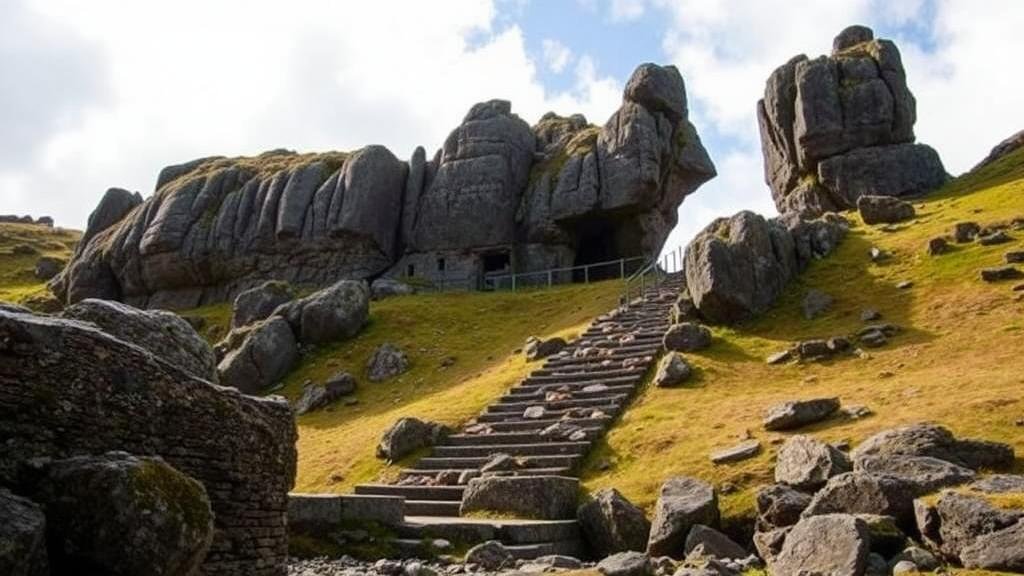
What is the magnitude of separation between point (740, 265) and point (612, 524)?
2093cm

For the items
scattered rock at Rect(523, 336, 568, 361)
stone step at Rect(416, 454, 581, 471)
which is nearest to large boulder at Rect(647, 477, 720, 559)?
stone step at Rect(416, 454, 581, 471)

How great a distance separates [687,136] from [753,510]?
51.6 meters

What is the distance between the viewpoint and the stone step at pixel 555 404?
1298 inches

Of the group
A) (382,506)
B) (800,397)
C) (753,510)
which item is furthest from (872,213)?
(382,506)

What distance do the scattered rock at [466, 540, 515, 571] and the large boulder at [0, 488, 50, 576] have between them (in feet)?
36.4

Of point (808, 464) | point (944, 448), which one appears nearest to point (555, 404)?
point (808, 464)

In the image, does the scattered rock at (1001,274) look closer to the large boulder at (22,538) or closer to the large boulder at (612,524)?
the large boulder at (612,524)

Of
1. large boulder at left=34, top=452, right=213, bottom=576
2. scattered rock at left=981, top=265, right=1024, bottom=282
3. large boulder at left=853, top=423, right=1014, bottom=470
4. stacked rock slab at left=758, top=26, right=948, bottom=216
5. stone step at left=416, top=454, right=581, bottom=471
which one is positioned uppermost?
stacked rock slab at left=758, top=26, right=948, bottom=216

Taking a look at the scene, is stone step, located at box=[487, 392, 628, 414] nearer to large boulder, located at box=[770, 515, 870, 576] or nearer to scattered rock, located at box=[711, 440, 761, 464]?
scattered rock, located at box=[711, 440, 761, 464]

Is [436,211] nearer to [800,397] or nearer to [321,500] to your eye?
[800,397]

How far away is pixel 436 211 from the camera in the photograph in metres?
68.4

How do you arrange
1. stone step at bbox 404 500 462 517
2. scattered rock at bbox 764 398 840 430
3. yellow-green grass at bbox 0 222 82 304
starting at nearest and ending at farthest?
scattered rock at bbox 764 398 840 430, stone step at bbox 404 500 462 517, yellow-green grass at bbox 0 222 82 304

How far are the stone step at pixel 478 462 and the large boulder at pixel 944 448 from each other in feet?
30.1

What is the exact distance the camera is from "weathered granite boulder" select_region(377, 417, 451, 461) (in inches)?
1257
